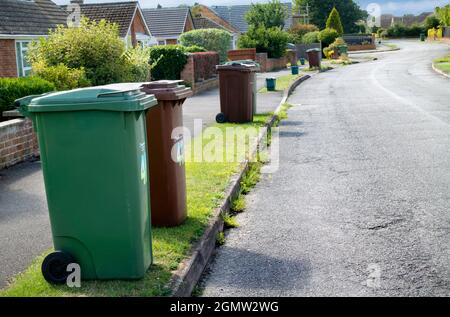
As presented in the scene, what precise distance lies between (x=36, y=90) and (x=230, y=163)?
4.11 meters

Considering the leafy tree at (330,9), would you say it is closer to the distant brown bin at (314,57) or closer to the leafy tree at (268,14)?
the leafy tree at (268,14)

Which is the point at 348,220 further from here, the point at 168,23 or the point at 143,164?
the point at 168,23

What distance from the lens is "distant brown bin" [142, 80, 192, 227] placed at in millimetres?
5352

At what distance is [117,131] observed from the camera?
412 cm

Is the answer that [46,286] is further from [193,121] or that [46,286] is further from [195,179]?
[193,121]

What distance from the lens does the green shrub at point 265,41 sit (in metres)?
37.9

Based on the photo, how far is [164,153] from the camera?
537cm

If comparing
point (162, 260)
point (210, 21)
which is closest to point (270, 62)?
point (210, 21)

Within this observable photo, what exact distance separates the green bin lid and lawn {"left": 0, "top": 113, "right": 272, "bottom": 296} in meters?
1.24

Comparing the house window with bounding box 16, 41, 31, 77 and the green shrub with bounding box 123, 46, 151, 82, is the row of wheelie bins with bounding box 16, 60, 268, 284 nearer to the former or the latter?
the green shrub with bounding box 123, 46, 151, 82

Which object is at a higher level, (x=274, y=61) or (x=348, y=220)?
(x=274, y=61)

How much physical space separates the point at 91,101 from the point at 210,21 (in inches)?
2138

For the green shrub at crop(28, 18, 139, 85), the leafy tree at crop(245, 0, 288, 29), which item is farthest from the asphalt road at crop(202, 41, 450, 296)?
the leafy tree at crop(245, 0, 288, 29)

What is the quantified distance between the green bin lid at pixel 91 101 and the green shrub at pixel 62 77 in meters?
7.89
